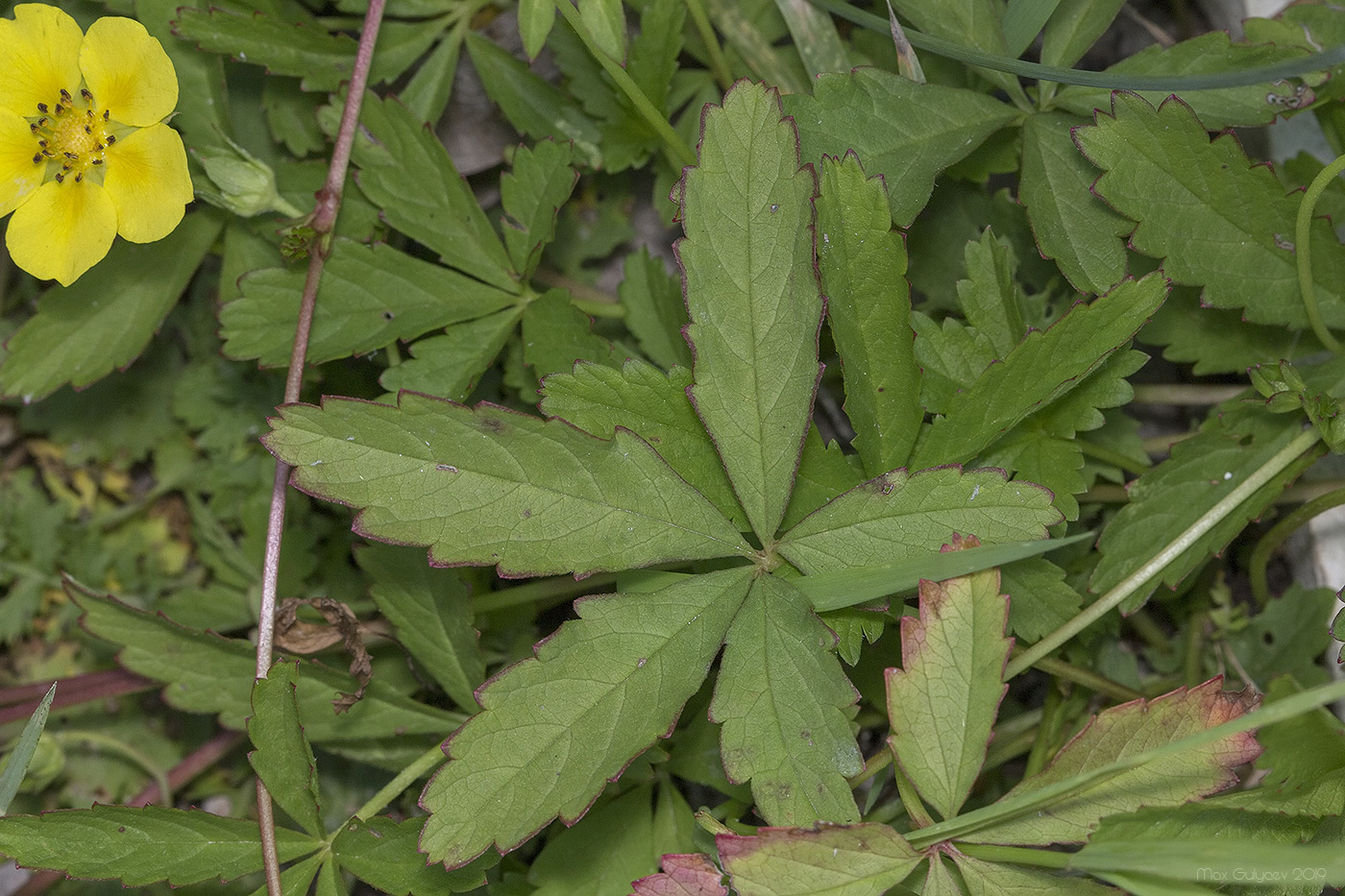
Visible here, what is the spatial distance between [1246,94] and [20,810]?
3.52 m

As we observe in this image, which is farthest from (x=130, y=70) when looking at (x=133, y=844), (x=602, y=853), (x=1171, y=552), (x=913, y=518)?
(x=1171, y=552)

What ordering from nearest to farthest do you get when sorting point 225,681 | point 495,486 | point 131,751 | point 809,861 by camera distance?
1. point 809,861
2. point 495,486
3. point 225,681
4. point 131,751

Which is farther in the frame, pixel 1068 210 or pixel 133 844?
pixel 1068 210

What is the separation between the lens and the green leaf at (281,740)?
6.40ft

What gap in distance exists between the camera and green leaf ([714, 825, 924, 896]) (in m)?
1.66

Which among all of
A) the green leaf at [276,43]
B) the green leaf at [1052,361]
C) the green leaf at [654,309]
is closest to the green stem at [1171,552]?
the green leaf at [1052,361]

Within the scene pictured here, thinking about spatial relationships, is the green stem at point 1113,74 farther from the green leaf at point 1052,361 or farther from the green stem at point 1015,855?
the green stem at point 1015,855

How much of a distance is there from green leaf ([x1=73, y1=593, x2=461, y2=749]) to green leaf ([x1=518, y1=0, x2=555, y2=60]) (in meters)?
1.43

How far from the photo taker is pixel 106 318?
2.54 meters

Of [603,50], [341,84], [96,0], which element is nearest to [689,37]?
[603,50]

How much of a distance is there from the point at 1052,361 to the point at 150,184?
1.85m

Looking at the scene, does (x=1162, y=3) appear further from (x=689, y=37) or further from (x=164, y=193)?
(x=164, y=193)

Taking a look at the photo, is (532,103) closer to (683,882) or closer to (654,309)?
(654,309)

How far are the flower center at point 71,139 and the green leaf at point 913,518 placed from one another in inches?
66.8
